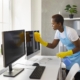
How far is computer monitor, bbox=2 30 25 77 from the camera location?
1368 millimetres

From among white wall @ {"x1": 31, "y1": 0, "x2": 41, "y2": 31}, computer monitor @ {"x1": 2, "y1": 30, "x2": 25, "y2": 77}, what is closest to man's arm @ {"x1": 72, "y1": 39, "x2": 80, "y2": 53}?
computer monitor @ {"x1": 2, "y1": 30, "x2": 25, "y2": 77}

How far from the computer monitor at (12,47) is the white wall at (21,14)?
1.09m

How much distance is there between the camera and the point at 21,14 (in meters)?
3.04

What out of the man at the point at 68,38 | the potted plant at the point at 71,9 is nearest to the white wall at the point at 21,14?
the potted plant at the point at 71,9

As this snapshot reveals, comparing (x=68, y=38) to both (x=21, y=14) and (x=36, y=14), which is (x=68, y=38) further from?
(x=21, y=14)

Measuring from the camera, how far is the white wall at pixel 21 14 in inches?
118

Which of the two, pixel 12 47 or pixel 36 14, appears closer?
pixel 12 47

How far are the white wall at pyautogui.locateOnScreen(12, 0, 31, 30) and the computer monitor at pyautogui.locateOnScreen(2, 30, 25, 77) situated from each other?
3.56 ft

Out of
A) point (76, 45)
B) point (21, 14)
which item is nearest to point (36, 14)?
point (21, 14)

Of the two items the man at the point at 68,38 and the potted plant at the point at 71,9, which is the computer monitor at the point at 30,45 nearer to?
the man at the point at 68,38

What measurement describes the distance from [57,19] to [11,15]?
131 cm

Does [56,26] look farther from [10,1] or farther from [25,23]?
[10,1]

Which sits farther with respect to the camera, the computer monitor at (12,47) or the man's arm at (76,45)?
the man's arm at (76,45)

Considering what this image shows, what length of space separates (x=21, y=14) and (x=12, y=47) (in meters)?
1.61
